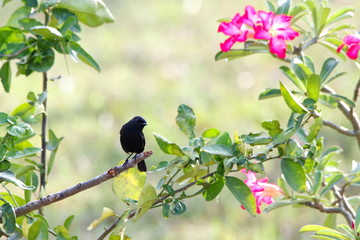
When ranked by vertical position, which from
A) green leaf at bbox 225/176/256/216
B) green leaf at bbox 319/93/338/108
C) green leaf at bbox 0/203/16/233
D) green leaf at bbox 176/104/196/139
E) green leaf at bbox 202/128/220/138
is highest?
green leaf at bbox 319/93/338/108

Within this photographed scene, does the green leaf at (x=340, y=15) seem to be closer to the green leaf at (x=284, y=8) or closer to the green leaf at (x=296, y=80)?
the green leaf at (x=284, y=8)

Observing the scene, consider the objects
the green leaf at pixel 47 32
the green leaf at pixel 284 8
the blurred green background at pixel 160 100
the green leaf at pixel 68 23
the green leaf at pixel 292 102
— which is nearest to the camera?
the green leaf at pixel 292 102

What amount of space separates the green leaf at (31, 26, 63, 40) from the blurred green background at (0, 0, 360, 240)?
1.81m

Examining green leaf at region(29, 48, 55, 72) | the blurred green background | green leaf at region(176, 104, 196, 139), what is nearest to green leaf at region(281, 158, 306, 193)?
green leaf at region(176, 104, 196, 139)

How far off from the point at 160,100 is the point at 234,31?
259 cm

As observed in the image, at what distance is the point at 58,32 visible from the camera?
4.99 ft

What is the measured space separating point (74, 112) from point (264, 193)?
102 inches

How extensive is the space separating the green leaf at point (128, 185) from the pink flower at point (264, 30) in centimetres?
46

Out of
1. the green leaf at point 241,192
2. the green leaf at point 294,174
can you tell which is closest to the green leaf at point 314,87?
the green leaf at point 294,174

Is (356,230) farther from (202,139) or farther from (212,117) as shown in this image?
(212,117)

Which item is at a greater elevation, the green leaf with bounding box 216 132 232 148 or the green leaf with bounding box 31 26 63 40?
the green leaf with bounding box 31 26 63 40

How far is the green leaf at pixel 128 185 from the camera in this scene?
4.85 ft

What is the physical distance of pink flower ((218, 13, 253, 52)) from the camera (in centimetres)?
172

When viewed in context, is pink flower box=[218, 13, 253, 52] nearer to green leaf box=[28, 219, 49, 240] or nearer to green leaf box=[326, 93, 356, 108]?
green leaf box=[326, 93, 356, 108]
